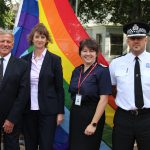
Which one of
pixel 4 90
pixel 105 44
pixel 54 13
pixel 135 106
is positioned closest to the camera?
pixel 135 106

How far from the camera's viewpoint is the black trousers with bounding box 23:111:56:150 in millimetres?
4539

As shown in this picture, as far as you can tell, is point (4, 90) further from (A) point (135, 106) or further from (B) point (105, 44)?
(B) point (105, 44)

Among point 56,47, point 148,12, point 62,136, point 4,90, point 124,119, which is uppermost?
point 148,12

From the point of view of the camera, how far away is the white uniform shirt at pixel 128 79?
406 centimetres

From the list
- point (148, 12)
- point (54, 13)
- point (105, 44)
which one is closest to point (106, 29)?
point (105, 44)

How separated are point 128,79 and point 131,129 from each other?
514 mm

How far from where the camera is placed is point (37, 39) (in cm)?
448

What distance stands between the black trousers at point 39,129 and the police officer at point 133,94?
0.78 m

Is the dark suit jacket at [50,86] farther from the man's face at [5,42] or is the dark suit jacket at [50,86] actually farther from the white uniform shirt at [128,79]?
the white uniform shirt at [128,79]

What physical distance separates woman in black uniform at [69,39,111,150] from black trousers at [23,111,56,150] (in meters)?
0.28

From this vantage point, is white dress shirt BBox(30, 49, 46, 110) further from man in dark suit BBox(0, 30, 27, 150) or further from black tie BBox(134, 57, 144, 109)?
black tie BBox(134, 57, 144, 109)

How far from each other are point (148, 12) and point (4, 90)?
17.9 metres

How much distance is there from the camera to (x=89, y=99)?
4.29 m

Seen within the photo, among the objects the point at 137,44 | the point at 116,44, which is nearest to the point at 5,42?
the point at 137,44
